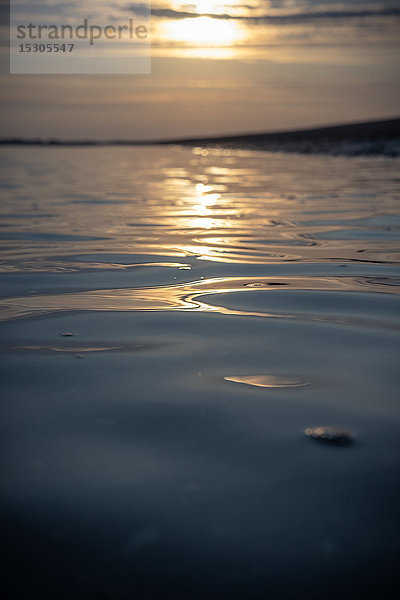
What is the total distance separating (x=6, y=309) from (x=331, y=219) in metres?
3.81

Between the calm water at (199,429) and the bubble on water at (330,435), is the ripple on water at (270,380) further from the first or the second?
the bubble on water at (330,435)

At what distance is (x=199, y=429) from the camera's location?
1448 millimetres

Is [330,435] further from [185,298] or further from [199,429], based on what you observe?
[185,298]

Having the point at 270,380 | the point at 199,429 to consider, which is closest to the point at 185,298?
the point at 270,380

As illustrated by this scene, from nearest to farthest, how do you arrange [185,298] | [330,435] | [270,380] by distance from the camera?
[330,435] < [270,380] < [185,298]

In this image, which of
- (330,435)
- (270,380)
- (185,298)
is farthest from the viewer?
(185,298)

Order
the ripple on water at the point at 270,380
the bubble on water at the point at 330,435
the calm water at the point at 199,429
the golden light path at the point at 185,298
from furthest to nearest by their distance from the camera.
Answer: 1. the golden light path at the point at 185,298
2. the ripple on water at the point at 270,380
3. the bubble on water at the point at 330,435
4. the calm water at the point at 199,429

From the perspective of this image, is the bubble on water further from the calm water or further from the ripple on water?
the ripple on water

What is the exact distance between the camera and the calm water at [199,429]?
1009 millimetres

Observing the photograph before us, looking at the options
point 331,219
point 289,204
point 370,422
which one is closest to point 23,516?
point 370,422

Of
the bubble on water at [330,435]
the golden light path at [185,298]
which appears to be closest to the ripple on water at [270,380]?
the bubble on water at [330,435]

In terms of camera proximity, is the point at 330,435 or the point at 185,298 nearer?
the point at 330,435

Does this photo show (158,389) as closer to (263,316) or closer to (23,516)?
(23,516)

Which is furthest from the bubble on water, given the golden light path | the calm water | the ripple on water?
the golden light path
